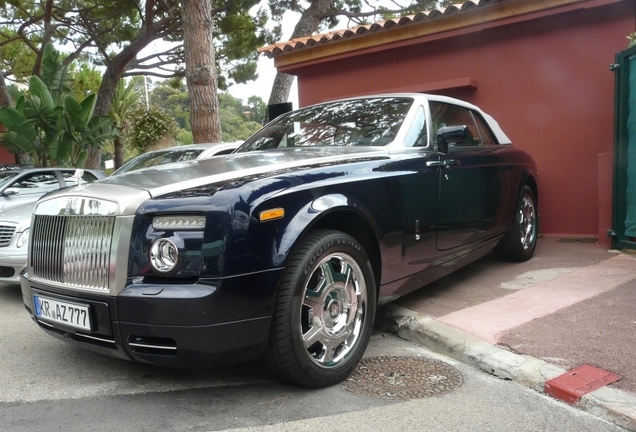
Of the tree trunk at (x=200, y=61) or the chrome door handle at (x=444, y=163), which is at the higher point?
the tree trunk at (x=200, y=61)

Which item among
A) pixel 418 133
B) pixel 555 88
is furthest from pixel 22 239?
pixel 555 88

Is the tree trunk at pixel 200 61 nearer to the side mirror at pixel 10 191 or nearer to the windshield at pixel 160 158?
the windshield at pixel 160 158

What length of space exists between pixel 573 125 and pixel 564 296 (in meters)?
3.51

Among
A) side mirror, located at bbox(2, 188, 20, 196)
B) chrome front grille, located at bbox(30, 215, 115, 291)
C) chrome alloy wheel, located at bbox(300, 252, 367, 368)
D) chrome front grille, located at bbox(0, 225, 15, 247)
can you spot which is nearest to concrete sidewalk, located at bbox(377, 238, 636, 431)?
chrome alloy wheel, located at bbox(300, 252, 367, 368)

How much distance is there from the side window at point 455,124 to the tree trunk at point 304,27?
375 inches

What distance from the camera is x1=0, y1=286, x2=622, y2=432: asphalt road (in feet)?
8.45

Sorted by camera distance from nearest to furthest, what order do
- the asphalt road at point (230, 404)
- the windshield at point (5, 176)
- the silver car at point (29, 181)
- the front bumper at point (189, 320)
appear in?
the front bumper at point (189, 320) → the asphalt road at point (230, 404) → the silver car at point (29, 181) → the windshield at point (5, 176)

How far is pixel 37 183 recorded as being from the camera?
6910mm

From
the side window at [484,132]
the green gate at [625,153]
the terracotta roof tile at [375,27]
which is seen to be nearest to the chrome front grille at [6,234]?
the side window at [484,132]

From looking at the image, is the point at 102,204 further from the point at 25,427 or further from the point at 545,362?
the point at 545,362

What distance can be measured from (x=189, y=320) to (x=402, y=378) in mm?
1340

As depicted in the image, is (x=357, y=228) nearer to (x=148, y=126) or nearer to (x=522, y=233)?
(x=522, y=233)

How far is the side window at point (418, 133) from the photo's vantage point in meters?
3.95

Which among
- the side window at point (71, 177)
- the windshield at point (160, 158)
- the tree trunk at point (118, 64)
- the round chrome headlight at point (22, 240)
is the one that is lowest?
the round chrome headlight at point (22, 240)
